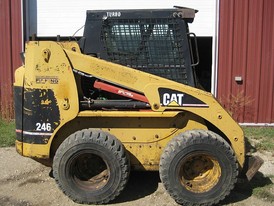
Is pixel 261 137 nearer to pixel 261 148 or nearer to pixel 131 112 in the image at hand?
pixel 261 148

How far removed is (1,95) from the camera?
10.0 meters

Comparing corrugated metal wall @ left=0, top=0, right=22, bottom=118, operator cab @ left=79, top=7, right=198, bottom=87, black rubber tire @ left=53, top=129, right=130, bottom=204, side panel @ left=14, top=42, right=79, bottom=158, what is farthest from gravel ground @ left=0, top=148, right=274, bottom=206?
corrugated metal wall @ left=0, top=0, right=22, bottom=118

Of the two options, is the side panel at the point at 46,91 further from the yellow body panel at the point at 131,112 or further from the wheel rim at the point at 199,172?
the wheel rim at the point at 199,172

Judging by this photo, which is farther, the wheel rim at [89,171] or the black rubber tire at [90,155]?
the wheel rim at [89,171]

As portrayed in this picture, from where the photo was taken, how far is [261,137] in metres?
8.66

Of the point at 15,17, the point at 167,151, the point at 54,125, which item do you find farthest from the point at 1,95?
the point at 167,151

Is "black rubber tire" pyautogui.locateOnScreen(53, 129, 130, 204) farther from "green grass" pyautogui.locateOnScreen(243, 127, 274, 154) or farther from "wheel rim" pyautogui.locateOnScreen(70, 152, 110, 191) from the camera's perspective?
"green grass" pyautogui.locateOnScreen(243, 127, 274, 154)

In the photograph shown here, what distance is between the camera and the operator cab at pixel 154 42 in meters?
5.46

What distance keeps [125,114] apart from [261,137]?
4249mm

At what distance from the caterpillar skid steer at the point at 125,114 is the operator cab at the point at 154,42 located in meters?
0.01

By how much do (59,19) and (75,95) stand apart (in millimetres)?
5174

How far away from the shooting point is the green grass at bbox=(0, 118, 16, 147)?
26.6ft

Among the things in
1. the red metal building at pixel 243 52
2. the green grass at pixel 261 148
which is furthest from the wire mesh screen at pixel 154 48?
the red metal building at pixel 243 52

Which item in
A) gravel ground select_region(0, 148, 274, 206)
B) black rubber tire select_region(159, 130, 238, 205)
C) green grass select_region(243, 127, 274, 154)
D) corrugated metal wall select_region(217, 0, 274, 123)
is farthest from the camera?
corrugated metal wall select_region(217, 0, 274, 123)
